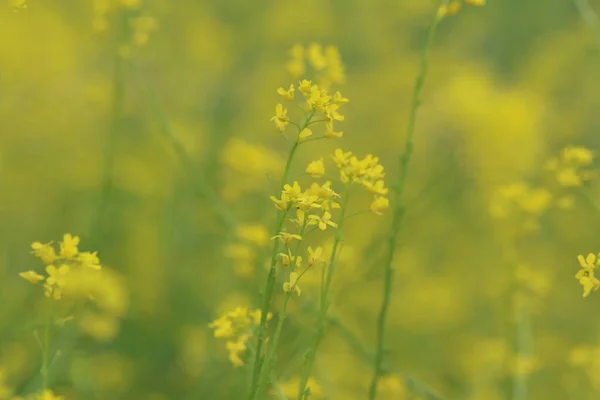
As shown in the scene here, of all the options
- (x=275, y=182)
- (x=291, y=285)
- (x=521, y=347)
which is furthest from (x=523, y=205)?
(x=275, y=182)

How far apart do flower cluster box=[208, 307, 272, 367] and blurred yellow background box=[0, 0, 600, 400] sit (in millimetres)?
535

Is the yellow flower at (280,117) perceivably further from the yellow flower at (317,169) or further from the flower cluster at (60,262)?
the flower cluster at (60,262)

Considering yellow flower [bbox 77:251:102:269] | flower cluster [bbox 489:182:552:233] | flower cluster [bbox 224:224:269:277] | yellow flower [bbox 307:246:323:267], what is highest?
flower cluster [bbox 489:182:552:233]

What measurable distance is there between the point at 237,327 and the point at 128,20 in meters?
1.16

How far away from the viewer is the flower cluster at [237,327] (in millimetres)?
1517

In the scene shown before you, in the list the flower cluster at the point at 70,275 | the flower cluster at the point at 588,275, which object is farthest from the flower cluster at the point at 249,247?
the flower cluster at the point at 588,275

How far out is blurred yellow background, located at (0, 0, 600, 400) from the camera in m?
2.69

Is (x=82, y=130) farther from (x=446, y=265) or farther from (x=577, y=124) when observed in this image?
(x=577, y=124)

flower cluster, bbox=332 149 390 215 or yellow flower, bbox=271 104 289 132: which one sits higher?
yellow flower, bbox=271 104 289 132

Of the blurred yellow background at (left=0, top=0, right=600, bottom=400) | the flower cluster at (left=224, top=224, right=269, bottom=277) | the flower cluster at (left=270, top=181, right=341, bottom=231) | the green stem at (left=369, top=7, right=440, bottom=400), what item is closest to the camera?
the flower cluster at (left=270, top=181, right=341, bottom=231)

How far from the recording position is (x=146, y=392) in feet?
10.9

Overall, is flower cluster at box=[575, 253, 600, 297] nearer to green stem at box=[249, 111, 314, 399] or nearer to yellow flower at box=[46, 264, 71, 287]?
green stem at box=[249, 111, 314, 399]

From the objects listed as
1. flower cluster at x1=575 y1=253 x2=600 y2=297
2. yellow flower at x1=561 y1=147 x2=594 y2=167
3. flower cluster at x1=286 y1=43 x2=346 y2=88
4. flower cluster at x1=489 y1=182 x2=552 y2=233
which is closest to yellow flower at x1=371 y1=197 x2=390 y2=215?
flower cluster at x1=575 y1=253 x2=600 y2=297

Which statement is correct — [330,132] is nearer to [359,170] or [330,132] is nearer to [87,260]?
[359,170]
